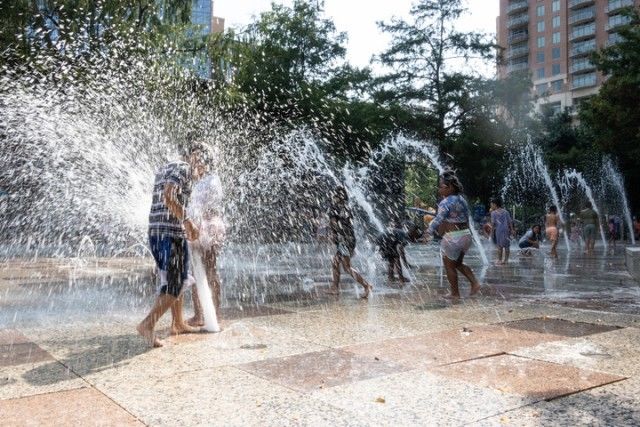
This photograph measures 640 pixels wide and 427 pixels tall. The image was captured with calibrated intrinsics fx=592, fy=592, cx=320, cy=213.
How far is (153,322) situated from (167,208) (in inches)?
37.3

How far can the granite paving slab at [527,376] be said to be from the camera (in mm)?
3627

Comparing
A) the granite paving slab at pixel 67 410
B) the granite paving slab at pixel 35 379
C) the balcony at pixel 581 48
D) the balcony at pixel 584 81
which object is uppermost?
the balcony at pixel 581 48

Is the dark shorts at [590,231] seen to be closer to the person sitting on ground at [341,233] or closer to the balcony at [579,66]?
the person sitting on ground at [341,233]

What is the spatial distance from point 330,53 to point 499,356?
1262 inches

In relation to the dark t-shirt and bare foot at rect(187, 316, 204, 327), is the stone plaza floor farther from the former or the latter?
the dark t-shirt

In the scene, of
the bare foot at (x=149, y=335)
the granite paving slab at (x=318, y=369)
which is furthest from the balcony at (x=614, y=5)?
the bare foot at (x=149, y=335)

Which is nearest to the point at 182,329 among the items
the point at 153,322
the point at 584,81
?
the point at 153,322

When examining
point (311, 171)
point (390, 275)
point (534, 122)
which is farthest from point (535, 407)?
point (534, 122)

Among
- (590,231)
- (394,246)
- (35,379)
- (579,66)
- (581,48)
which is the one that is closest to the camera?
(35,379)

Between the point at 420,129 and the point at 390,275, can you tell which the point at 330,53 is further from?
the point at 390,275

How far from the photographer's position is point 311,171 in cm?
3334

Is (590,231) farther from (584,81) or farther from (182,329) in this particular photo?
(584,81)

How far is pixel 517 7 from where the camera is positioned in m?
89.8

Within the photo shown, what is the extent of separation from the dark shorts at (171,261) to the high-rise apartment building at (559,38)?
7996 centimetres
